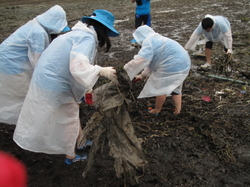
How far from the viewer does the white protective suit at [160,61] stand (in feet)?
9.25

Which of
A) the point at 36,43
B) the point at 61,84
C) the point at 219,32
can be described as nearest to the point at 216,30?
the point at 219,32

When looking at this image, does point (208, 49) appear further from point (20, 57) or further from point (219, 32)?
point (20, 57)

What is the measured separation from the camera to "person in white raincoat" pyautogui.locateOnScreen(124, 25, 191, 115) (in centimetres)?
282

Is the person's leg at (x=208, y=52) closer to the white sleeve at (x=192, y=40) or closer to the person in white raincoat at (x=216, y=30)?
the person in white raincoat at (x=216, y=30)

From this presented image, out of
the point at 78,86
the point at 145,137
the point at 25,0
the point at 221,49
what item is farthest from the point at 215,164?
the point at 25,0

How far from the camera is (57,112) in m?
2.18

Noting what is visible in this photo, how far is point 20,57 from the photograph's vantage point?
2.71 m

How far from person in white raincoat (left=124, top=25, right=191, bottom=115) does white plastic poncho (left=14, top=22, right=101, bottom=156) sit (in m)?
0.81

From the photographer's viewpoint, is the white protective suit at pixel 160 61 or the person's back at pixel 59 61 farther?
the white protective suit at pixel 160 61

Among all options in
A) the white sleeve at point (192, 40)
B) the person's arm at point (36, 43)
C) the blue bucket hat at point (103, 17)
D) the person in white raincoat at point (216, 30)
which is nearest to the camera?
the blue bucket hat at point (103, 17)

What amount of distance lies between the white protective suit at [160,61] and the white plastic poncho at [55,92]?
2.69 ft

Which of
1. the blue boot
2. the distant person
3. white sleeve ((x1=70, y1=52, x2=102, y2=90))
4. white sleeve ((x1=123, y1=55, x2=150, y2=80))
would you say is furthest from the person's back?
the distant person

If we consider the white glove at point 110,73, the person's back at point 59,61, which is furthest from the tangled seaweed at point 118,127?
the person's back at point 59,61

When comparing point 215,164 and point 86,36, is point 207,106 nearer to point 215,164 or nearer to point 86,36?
point 215,164
